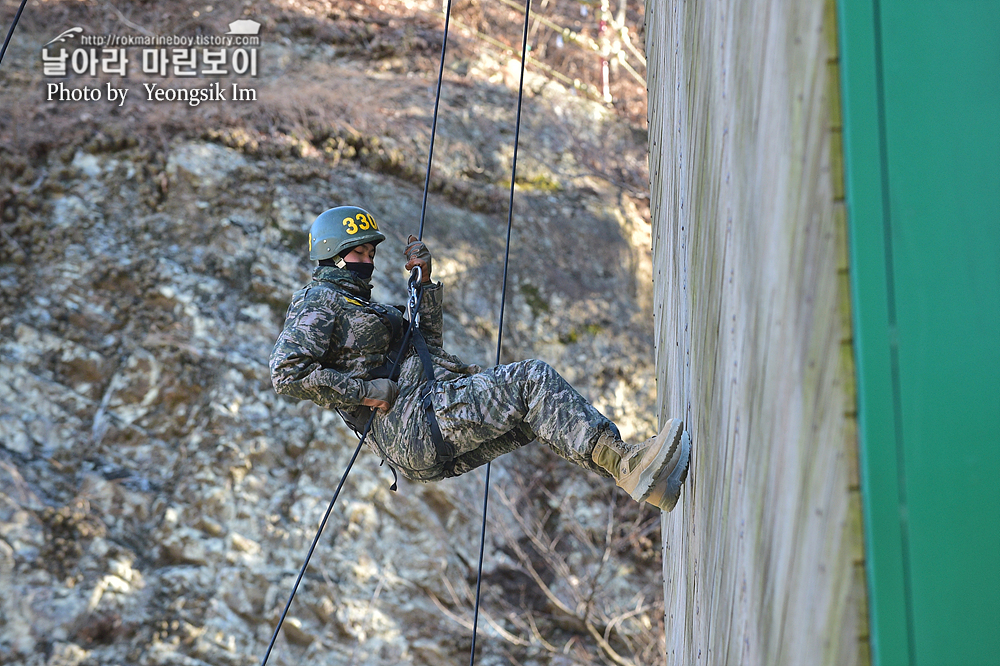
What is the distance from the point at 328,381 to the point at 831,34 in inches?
136

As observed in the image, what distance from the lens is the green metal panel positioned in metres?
1.65

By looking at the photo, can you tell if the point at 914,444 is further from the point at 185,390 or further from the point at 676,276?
the point at 185,390

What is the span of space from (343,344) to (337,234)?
0.64 meters

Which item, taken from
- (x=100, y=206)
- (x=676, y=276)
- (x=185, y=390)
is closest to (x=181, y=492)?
(x=185, y=390)

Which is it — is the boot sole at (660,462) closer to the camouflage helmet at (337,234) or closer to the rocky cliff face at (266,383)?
the camouflage helmet at (337,234)

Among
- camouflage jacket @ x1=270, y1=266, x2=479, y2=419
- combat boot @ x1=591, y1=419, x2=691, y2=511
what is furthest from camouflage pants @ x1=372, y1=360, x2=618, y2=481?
combat boot @ x1=591, y1=419, x2=691, y2=511

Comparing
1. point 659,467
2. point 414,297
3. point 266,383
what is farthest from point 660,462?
point 266,383

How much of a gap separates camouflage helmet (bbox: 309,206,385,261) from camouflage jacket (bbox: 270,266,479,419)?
0.10 metres

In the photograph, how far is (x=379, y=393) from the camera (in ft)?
16.1

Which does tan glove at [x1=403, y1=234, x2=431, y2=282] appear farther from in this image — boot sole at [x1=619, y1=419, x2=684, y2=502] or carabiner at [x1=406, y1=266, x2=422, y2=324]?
boot sole at [x1=619, y1=419, x2=684, y2=502]

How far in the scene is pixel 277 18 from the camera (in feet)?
50.8

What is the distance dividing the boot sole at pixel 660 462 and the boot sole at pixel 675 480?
0.03m

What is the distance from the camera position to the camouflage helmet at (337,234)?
530cm

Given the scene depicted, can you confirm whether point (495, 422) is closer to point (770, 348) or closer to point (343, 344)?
point (343, 344)
